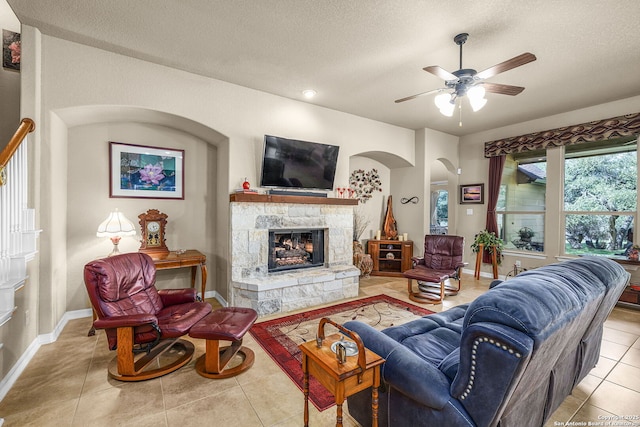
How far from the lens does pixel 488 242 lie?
533cm

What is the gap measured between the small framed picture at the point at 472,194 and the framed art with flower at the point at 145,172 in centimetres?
542

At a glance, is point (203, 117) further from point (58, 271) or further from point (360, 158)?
point (360, 158)

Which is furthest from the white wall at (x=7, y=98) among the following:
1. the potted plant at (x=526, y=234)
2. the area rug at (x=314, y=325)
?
the potted plant at (x=526, y=234)

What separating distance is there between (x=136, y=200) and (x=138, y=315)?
2.09m

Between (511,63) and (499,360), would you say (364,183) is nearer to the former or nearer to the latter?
(511,63)

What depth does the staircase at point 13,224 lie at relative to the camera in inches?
72.4

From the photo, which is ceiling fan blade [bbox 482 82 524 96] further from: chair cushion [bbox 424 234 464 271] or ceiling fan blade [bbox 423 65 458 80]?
chair cushion [bbox 424 234 464 271]

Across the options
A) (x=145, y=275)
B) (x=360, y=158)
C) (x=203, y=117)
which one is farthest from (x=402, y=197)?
(x=145, y=275)

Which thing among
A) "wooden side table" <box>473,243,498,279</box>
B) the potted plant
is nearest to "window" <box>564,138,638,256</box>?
the potted plant

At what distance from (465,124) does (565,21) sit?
119 inches

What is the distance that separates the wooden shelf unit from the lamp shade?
4.13 m

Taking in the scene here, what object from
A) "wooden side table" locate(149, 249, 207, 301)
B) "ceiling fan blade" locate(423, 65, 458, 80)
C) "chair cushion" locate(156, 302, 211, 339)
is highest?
"ceiling fan blade" locate(423, 65, 458, 80)

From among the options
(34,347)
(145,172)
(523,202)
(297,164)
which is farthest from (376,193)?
(34,347)

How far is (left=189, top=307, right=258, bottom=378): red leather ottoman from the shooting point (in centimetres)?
218
